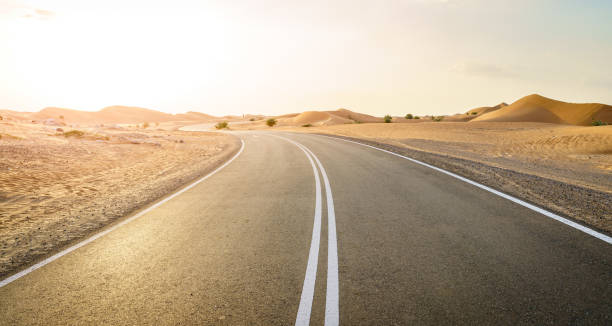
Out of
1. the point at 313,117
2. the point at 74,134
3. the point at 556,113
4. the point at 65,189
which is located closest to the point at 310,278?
the point at 65,189

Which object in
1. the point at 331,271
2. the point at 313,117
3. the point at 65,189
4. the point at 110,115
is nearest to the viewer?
the point at 331,271

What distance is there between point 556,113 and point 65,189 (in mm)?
139415

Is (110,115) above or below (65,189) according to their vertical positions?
above

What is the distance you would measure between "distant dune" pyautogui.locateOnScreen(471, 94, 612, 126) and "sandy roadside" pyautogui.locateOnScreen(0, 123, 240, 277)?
105 metres

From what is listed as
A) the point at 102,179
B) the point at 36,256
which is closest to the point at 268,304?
the point at 36,256

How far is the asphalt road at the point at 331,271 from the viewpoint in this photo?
272cm

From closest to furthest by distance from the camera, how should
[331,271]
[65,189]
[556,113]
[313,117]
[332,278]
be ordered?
[332,278], [331,271], [65,189], [556,113], [313,117]

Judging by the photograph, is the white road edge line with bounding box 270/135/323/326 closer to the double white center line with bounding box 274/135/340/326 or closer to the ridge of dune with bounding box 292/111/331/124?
the double white center line with bounding box 274/135/340/326

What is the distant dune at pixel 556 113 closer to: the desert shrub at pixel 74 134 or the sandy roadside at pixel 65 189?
the desert shrub at pixel 74 134

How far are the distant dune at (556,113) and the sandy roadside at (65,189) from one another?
4117 inches

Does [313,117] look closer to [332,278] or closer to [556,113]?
[556,113]

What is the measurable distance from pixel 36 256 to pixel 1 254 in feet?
1.80

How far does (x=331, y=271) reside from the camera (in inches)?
135

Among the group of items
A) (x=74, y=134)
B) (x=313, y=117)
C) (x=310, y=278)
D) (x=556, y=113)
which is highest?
(x=556, y=113)
